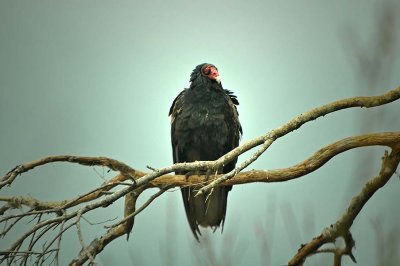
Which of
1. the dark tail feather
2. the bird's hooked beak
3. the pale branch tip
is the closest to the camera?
the pale branch tip

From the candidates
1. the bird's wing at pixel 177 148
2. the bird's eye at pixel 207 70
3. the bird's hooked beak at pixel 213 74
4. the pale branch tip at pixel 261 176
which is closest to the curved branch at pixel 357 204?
the pale branch tip at pixel 261 176

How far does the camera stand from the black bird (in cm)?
548

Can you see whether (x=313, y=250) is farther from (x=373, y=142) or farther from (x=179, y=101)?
(x=179, y=101)

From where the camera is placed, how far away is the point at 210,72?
5824mm

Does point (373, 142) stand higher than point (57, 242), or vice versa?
point (373, 142)

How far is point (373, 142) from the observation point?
3354 mm

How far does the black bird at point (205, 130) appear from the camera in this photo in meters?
5.48

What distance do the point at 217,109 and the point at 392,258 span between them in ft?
12.4

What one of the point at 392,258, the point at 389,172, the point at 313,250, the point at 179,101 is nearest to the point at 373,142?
the point at 389,172

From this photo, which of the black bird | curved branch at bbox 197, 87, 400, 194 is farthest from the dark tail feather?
curved branch at bbox 197, 87, 400, 194

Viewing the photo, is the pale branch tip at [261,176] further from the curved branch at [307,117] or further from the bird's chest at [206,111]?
the bird's chest at [206,111]

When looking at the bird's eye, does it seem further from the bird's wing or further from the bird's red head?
the bird's wing

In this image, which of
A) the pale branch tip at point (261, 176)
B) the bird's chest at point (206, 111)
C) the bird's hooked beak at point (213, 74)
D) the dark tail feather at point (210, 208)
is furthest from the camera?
the bird's hooked beak at point (213, 74)

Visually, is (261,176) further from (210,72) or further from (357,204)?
(210,72)
